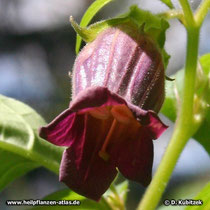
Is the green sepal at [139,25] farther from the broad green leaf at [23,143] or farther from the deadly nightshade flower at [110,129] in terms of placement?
the broad green leaf at [23,143]

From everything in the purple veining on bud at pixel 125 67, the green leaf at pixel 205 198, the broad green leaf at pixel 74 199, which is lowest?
the broad green leaf at pixel 74 199

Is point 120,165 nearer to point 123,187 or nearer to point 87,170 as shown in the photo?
point 87,170

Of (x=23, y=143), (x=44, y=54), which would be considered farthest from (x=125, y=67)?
(x=44, y=54)


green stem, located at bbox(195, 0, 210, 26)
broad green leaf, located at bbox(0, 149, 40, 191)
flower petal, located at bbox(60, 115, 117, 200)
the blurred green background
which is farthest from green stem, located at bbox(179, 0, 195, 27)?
the blurred green background

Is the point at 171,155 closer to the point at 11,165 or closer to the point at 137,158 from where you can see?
the point at 137,158

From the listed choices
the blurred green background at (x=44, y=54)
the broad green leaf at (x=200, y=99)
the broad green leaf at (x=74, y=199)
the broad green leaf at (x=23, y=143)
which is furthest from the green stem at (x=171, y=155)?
the blurred green background at (x=44, y=54)

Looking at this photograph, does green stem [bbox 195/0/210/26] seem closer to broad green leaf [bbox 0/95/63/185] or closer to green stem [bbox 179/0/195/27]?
green stem [bbox 179/0/195/27]
